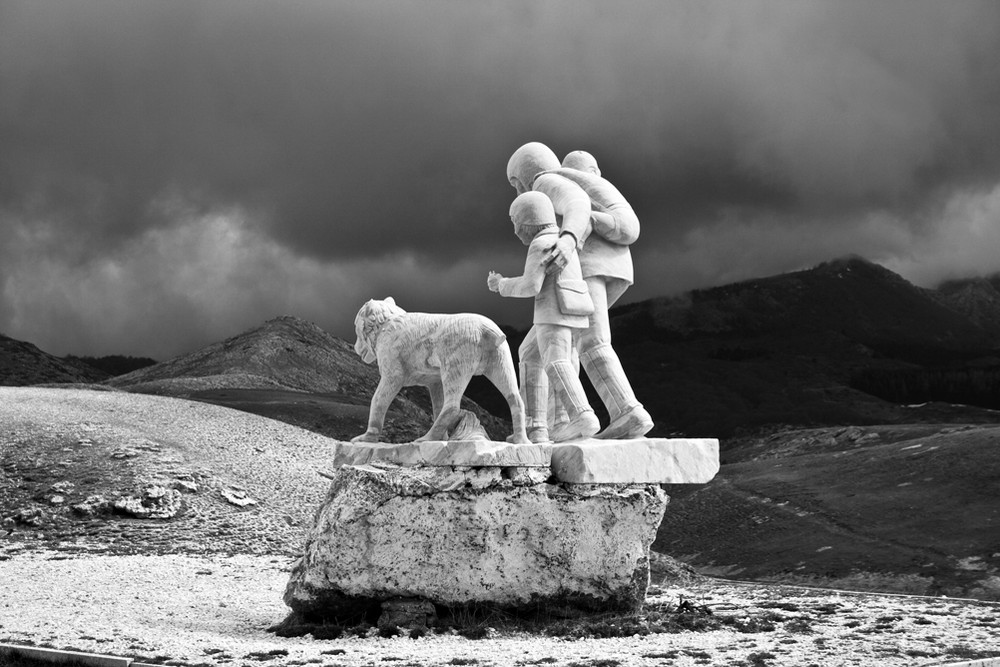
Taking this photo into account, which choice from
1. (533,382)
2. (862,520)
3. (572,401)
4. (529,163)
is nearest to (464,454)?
(572,401)

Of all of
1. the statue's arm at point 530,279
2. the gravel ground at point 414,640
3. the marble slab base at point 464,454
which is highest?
the statue's arm at point 530,279

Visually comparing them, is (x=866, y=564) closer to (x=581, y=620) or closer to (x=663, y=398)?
(x=581, y=620)

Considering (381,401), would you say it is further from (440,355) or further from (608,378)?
(608,378)

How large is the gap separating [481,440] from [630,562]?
241 cm

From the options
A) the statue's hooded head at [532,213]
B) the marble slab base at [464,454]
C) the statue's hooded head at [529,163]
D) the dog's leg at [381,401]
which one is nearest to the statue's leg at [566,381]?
the marble slab base at [464,454]

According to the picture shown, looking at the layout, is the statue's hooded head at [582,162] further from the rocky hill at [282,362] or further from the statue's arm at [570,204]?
the rocky hill at [282,362]

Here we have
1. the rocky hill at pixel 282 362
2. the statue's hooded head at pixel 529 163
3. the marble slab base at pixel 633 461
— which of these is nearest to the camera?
the marble slab base at pixel 633 461

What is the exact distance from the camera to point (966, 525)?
2405 centimetres

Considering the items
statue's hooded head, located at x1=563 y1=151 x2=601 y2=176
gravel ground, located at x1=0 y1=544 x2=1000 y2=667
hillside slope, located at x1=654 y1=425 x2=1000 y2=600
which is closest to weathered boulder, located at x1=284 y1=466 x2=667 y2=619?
gravel ground, located at x1=0 y1=544 x2=1000 y2=667

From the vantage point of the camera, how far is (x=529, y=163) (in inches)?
596

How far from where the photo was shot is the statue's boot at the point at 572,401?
1353cm

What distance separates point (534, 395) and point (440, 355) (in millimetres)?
1369

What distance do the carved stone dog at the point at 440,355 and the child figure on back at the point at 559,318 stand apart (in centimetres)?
48

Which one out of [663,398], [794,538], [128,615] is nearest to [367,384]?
[663,398]
